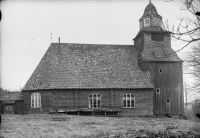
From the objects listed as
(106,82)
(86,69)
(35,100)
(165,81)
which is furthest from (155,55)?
(35,100)

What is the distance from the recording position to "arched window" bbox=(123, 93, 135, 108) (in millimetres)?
28133

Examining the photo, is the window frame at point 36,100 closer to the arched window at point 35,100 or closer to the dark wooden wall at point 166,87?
the arched window at point 35,100

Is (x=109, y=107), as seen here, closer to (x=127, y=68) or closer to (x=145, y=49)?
(x=127, y=68)

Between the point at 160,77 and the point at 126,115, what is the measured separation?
21.1ft

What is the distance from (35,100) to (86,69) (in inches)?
272

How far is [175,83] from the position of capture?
29.9 metres

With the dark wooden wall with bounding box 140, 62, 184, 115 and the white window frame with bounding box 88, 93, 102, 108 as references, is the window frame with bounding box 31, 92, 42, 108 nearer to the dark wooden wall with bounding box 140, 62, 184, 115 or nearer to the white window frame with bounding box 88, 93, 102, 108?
the white window frame with bounding box 88, 93, 102, 108

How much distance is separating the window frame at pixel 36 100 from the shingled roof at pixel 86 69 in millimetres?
855

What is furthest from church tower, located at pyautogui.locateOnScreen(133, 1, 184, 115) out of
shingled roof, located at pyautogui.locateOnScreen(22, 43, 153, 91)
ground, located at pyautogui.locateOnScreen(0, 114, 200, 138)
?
ground, located at pyautogui.locateOnScreen(0, 114, 200, 138)

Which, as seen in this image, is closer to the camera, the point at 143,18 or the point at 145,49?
the point at 145,49

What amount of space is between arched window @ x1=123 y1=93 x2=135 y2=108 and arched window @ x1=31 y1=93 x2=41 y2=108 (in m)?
9.79

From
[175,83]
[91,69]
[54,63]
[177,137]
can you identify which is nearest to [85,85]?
[91,69]

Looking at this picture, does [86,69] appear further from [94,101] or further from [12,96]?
[12,96]

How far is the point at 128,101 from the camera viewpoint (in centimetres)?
2817
